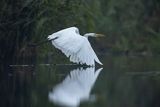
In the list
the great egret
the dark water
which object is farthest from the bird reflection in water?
the great egret

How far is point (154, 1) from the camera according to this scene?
28.2m

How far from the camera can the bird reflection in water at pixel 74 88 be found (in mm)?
10977

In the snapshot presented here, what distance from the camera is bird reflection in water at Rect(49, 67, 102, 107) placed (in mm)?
10977

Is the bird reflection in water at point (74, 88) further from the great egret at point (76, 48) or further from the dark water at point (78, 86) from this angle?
the great egret at point (76, 48)

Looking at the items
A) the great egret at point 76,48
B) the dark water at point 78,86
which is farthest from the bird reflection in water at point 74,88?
the great egret at point 76,48

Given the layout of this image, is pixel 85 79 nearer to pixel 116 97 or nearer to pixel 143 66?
pixel 116 97

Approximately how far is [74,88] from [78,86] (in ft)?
1.07

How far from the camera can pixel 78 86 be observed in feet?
42.3

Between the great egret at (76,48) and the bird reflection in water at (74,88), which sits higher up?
the great egret at (76,48)

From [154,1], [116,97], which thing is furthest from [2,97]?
[154,1]

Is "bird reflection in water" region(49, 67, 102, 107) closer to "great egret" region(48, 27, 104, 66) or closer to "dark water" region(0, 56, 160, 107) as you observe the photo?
"dark water" region(0, 56, 160, 107)

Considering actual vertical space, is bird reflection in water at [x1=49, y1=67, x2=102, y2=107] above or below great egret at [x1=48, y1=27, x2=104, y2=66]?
below

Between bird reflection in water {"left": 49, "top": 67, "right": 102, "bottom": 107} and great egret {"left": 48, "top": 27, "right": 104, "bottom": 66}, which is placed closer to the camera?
bird reflection in water {"left": 49, "top": 67, "right": 102, "bottom": 107}

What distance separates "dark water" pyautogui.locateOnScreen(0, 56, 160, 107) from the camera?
10945 mm
